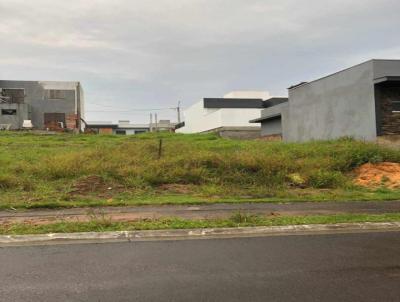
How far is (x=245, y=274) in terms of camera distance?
21.4ft

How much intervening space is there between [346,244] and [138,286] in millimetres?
4182

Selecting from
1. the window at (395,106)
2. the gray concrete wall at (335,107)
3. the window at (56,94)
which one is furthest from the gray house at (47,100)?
the window at (395,106)

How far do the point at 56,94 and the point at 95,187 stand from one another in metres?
48.8

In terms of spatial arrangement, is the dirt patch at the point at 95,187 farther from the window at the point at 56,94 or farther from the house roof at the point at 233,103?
the window at the point at 56,94

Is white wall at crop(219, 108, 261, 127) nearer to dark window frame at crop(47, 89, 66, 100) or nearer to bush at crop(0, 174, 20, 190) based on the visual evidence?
dark window frame at crop(47, 89, 66, 100)

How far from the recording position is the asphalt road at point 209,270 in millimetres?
5652

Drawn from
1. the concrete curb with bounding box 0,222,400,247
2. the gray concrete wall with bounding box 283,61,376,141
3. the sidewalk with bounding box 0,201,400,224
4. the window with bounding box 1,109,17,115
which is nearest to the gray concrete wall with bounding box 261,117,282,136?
the gray concrete wall with bounding box 283,61,376,141

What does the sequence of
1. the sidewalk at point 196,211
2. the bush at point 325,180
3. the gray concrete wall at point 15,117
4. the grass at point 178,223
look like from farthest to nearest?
1. the gray concrete wall at point 15,117
2. the bush at point 325,180
3. the sidewalk at point 196,211
4. the grass at point 178,223

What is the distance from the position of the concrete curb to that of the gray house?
5111cm

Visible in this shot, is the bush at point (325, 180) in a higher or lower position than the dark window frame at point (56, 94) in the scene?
lower

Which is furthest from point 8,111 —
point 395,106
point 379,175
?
point 379,175

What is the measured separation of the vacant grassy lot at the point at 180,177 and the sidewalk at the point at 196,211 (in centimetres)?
84

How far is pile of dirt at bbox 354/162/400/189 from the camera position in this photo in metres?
18.4

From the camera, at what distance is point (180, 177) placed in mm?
17641
